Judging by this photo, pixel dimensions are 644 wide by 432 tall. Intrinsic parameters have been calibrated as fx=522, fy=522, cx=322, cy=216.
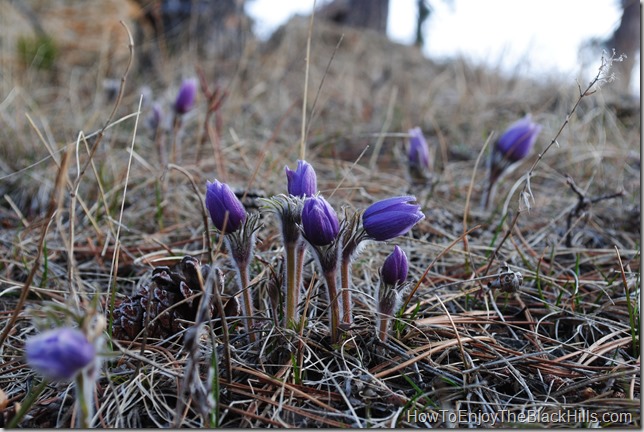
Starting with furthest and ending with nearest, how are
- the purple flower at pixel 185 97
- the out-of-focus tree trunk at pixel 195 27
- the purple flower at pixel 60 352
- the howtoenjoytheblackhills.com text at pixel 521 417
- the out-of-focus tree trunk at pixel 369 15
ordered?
the out-of-focus tree trunk at pixel 369 15
the out-of-focus tree trunk at pixel 195 27
the purple flower at pixel 185 97
the howtoenjoytheblackhills.com text at pixel 521 417
the purple flower at pixel 60 352

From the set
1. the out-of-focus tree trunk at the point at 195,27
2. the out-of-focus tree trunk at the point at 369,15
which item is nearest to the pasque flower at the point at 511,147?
the out-of-focus tree trunk at the point at 195,27

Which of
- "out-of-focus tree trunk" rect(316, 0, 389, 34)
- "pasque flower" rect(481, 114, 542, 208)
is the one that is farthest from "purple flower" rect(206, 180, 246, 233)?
"out-of-focus tree trunk" rect(316, 0, 389, 34)

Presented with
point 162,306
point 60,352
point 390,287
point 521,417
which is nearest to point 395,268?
point 390,287

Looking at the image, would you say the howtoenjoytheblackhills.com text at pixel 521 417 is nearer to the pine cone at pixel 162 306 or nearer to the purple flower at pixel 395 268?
the purple flower at pixel 395 268

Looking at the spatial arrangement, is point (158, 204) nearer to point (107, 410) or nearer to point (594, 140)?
point (107, 410)

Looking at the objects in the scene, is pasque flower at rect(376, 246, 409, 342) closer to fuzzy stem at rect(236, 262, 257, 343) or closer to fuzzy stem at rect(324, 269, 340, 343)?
fuzzy stem at rect(324, 269, 340, 343)

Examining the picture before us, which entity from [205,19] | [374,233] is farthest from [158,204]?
[205,19]
